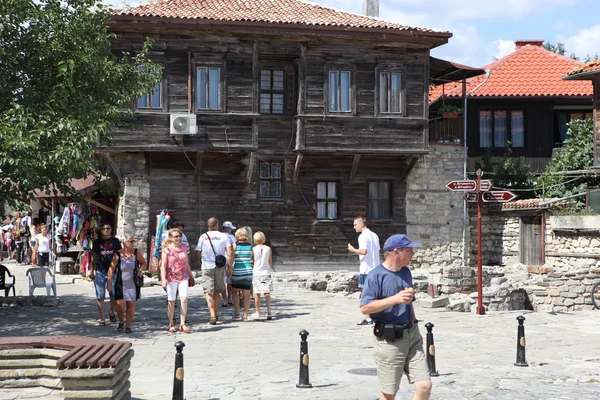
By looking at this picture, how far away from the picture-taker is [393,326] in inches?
293

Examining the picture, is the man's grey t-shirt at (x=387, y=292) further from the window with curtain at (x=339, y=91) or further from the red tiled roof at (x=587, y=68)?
the red tiled roof at (x=587, y=68)

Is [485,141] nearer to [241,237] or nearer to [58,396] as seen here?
[241,237]

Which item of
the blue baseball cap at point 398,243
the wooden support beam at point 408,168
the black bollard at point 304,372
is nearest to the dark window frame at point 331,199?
the wooden support beam at point 408,168

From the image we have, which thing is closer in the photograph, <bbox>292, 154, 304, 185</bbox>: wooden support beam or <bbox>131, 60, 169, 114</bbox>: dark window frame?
<bbox>131, 60, 169, 114</bbox>: dark window frame

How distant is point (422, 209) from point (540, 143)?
289 inches

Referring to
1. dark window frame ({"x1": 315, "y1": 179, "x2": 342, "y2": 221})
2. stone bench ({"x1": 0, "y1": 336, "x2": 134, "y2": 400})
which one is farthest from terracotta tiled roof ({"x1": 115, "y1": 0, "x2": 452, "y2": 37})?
stone bench ({"x1": 0, "y1": 336, "x2": 134, "y2": 400})

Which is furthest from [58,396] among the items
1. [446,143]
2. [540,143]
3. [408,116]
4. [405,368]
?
[540,143]

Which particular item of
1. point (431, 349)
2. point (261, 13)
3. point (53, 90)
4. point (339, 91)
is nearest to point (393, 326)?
point (431, 349)

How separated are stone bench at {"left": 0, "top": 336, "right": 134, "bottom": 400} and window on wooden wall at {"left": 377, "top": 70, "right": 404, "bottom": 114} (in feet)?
62.6

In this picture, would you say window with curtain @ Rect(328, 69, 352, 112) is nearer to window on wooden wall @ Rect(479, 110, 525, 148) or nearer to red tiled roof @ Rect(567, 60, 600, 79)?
red tiled roof @ Rect(567, 60, 600, 79)

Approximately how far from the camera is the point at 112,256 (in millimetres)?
14766

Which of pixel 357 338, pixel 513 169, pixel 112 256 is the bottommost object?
pixel 357 338

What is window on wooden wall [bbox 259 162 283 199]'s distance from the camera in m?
27.0

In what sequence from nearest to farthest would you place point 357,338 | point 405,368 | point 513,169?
point 405,368 → point 357,338 → point 513,169
